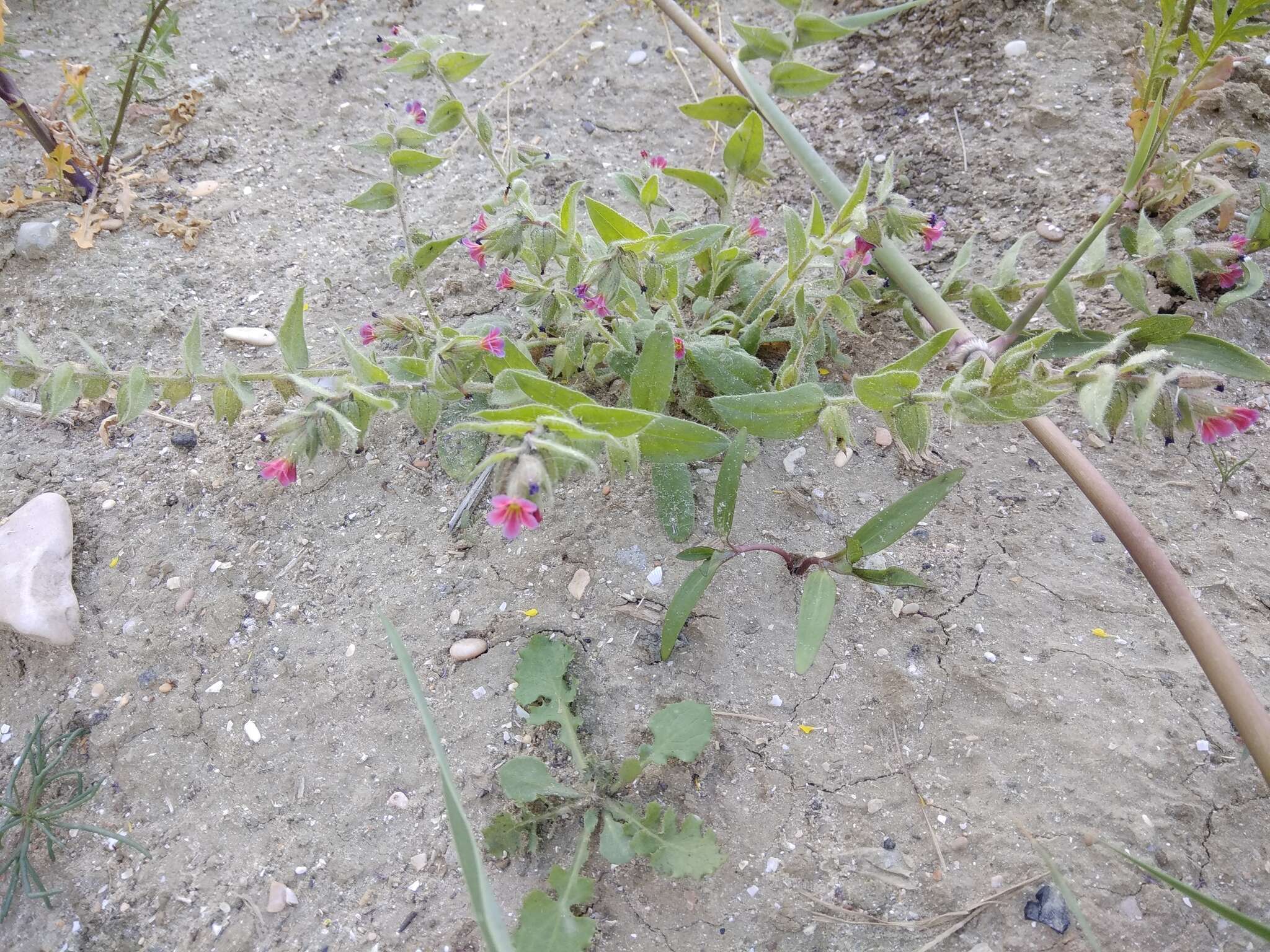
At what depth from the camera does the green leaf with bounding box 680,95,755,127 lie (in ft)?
5.94

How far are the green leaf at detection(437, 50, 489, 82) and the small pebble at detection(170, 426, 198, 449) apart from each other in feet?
3.50

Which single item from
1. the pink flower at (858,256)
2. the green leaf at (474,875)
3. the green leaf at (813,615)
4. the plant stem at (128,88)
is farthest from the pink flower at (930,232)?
the plant stem at (128,88)

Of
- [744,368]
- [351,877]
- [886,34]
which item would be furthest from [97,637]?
[886,34]

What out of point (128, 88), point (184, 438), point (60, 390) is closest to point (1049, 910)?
point (60, 390)

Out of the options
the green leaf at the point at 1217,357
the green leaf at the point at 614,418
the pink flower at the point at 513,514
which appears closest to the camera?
the pink flower at the point at 513,514

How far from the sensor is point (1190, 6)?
1.44 meters

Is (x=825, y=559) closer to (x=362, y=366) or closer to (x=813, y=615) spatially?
(x=813, y=615)

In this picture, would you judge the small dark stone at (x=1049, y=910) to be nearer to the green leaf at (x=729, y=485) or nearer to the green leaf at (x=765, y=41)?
the green leaf at (x=729, y=485)

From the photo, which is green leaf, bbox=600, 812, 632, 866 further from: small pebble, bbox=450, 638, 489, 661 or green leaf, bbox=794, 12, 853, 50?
green leaf, bbox=794, 12, 853, 50

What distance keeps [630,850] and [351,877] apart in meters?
0.52

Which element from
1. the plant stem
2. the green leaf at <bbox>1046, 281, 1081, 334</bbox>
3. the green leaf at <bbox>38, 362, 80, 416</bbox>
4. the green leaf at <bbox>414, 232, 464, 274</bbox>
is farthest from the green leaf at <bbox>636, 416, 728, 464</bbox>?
the plant stem

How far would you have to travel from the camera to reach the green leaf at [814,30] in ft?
5.61

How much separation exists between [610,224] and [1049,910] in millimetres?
1370

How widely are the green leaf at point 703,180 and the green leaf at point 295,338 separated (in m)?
0.80
